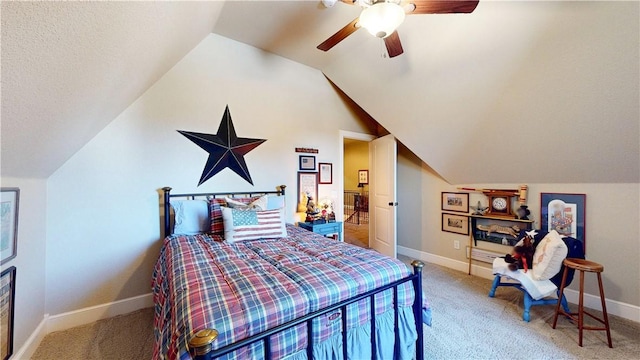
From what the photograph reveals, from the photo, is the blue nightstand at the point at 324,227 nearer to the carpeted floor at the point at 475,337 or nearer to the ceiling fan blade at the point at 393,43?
the carpeted floor at the point at 475,337

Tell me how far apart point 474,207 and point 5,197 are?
4.43 metres

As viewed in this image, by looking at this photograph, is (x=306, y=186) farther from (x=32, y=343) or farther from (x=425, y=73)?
(x=32, y=343)

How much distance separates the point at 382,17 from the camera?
1.46 m

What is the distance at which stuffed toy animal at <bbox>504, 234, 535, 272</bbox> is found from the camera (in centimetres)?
241

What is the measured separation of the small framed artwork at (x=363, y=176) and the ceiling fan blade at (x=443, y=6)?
22.8ft

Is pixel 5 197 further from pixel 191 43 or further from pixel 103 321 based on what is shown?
pixel 191 43

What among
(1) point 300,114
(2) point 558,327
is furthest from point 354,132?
(2) point 558,327

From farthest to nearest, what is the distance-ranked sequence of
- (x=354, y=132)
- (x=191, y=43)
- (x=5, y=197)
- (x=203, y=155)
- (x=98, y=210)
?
1. (x=354, y=132)
2. (x=203, y=155)
3. (x=191, y=43)
4. (x=98, y=210)
5. (x=5, y=197)

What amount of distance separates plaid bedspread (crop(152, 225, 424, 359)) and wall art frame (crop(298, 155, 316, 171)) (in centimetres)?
170

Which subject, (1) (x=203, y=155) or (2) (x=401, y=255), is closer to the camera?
(1) (x=203, y=155)

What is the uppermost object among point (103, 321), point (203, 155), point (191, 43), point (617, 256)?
point (191, 43)

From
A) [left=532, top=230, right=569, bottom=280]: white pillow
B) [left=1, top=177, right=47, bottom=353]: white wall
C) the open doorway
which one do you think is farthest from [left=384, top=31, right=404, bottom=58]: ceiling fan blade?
the open doorway

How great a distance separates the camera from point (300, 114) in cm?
355

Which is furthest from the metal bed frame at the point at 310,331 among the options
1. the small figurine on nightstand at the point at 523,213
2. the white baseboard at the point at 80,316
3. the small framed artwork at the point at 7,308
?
the small figurine on nightstand at the point at 523,213
